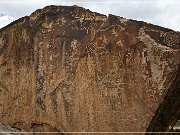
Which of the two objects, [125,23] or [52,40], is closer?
[125,23]

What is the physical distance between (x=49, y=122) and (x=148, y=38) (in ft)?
7.17

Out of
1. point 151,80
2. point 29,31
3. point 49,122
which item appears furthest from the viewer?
A: point 29,31

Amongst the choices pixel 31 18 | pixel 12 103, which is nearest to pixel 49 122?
pixel 12 103

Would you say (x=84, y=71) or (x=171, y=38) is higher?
(x=171, y=38)

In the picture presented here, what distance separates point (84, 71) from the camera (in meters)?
7.50

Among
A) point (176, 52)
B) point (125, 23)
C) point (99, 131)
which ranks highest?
point (125, 23)

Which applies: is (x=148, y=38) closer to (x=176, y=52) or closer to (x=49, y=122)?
(x=176, y=52)

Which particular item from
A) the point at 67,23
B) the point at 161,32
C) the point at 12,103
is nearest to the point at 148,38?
the point at 161,32

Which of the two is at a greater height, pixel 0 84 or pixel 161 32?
pixel 161 32

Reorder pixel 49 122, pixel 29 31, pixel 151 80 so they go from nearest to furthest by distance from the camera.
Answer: pixel 151 80 < pixel 49 122 < pixel 29 31

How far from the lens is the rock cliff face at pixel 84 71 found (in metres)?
7.11

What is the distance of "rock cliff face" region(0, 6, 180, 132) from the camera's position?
7109 mm

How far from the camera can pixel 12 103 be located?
26.7 ft

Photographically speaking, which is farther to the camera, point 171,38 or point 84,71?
point 84,71
